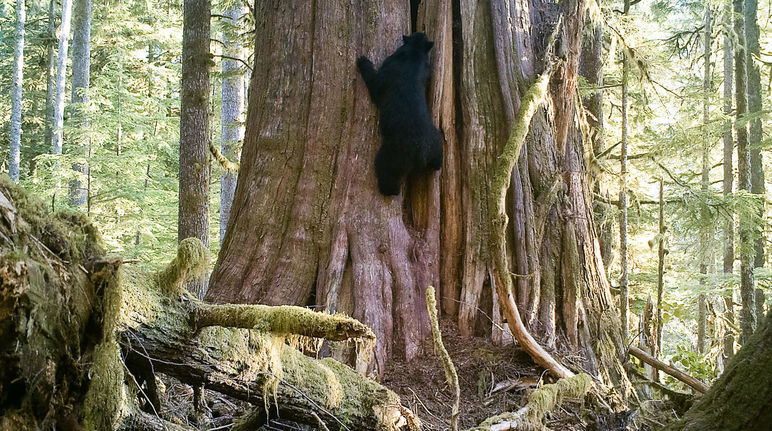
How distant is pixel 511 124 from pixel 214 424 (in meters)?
3.42

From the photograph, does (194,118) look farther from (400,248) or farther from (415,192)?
(400,248)

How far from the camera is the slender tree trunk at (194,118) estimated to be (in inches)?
257

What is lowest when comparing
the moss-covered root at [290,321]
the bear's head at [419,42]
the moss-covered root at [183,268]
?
the moss-covered root at [290,321]

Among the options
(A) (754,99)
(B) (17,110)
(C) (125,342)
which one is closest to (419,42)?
(C) (125,342)

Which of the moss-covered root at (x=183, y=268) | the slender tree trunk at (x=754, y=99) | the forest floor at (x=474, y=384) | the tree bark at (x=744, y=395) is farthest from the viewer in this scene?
the slender tree trunk at (x=754, y=99)

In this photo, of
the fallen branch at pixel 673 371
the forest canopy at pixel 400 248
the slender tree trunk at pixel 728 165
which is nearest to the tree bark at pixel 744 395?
the forest canopy at pixel 400 248

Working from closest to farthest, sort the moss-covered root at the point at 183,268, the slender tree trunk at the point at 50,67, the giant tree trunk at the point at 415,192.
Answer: the moss-covered root at the point at 183,268
the giant tree trunk at the point at 415,192
the slender tree trunk at the point at 50,67

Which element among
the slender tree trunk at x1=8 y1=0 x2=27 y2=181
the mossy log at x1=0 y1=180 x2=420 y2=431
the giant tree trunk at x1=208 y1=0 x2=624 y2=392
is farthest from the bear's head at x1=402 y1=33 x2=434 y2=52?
the slender tree trunk at x1=8 y1=0 x2=27 y2=181

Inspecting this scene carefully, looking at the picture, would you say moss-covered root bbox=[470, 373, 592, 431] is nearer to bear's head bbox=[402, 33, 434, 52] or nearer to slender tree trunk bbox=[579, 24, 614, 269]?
bear's head bbox=[402, 33, 434, 52]

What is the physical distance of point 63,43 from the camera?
1688 cm

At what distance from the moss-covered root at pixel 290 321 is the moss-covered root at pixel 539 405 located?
100 centimetres

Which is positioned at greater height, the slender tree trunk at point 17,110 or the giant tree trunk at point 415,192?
the slender tree trunk at point 17,110

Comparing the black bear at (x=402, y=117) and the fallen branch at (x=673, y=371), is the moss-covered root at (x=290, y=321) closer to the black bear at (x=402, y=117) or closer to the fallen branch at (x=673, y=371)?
the black bear at (x=402, y=117)

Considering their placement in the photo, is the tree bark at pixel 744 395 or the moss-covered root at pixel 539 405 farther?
the moss-covered root at pixel 539 405
